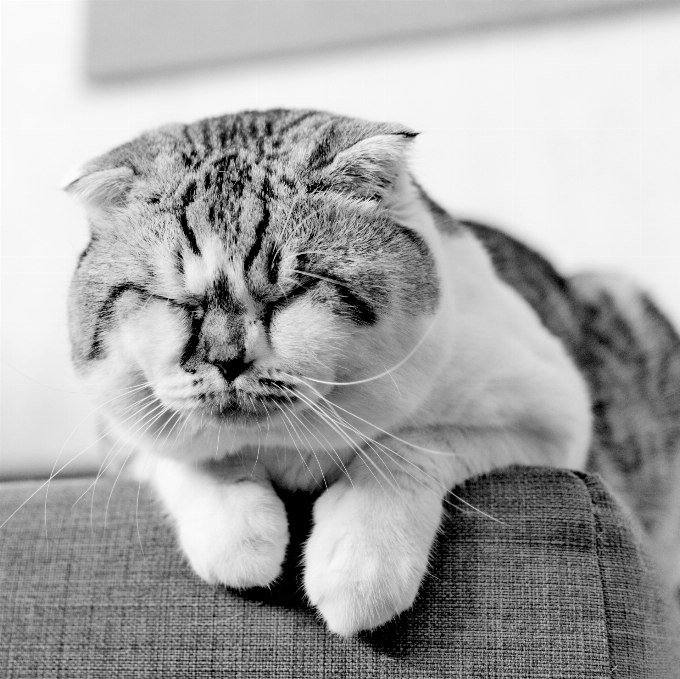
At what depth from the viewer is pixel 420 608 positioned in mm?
913

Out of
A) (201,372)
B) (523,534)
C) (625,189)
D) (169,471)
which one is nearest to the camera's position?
(201,372)

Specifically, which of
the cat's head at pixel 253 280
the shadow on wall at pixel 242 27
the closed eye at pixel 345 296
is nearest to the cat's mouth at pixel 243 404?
the cat's head at pixel 253 280

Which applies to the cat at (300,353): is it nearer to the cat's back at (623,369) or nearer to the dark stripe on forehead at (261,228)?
the dark stripe on forehead at (261,228)

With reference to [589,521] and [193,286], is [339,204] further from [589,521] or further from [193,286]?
[589,521]

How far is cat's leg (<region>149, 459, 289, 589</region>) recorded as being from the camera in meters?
0.91

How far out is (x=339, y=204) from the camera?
95cm

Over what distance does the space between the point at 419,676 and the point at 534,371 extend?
0.49 m

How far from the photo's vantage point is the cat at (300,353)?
2.83 feet

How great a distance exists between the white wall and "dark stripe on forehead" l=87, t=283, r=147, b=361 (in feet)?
4.30

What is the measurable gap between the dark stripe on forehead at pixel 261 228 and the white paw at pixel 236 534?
0.34 metres

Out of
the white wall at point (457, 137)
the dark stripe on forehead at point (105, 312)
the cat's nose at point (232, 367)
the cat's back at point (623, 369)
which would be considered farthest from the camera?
the white wall at point (457, 137)

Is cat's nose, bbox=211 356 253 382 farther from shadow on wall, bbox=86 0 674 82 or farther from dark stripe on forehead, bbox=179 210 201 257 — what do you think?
shadow on wall, bbox=86 0 674 82

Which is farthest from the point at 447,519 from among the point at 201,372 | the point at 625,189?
the point at 625,189

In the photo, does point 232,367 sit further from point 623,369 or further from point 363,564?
point 623,369
